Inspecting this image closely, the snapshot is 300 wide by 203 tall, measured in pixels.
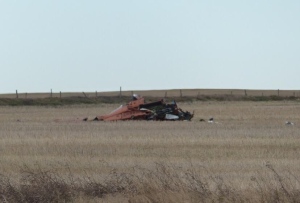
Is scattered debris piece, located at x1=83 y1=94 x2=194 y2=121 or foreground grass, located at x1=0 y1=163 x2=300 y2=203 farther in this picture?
scattered debris piece, located at x1=83 y1=94 x2=194 y2=121

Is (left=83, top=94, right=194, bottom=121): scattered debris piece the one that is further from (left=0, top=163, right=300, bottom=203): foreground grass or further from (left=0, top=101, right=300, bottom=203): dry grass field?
(left=0, top=163, right=300, bottom=203): foreground grass

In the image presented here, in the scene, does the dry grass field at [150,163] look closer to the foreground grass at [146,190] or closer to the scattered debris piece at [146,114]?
the foreground grass at [146,190]

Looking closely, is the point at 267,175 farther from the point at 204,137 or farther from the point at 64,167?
the point at 204,137

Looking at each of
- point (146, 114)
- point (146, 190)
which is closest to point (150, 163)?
point (146, 190)

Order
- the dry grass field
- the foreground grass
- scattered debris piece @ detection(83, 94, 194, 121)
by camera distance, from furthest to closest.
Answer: scattered debris piece @ detection(83, 94, 194, 121), the dry grass field, the foreground grass

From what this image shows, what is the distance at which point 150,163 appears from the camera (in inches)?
575

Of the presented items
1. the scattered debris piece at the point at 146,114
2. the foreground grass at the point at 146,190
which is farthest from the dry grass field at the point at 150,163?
the scattered debris piece at the point at 146,114

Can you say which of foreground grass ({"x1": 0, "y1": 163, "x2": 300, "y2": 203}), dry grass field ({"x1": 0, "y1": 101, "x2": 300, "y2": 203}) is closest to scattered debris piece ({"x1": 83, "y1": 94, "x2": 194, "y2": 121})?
dry grass field ({"x1": 0, "y1": 101, "x2": 300, "y2": 203})

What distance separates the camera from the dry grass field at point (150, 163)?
10422mm

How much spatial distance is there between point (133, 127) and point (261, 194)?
1525cm

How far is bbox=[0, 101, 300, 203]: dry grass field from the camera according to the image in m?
10.4

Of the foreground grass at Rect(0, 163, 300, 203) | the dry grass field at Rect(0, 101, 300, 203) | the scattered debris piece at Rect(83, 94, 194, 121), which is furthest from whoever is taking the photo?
the scattered debris piece at Rect(83, 94, 194, 121)

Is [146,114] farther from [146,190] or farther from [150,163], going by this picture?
[146,190]

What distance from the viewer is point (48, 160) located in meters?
15.3
